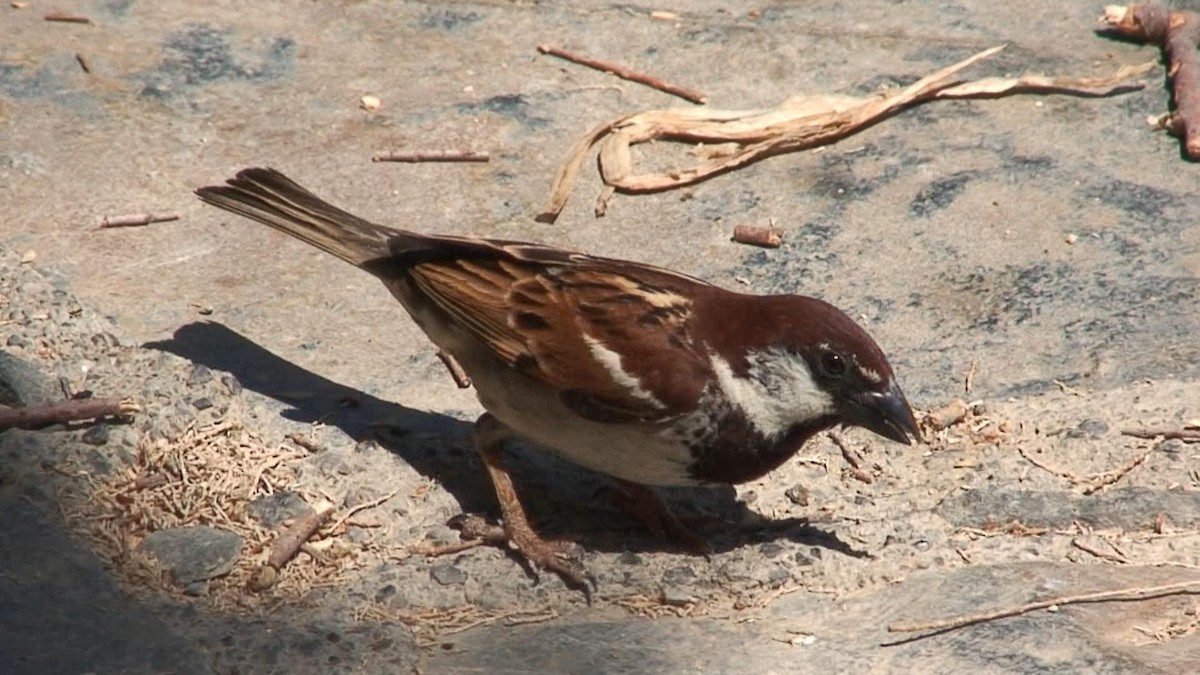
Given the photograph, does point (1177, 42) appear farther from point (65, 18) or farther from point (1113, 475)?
point (65, 18)

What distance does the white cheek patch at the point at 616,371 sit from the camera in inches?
173

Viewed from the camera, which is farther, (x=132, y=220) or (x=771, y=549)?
(x=132, y=220)

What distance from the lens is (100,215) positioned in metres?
6.07

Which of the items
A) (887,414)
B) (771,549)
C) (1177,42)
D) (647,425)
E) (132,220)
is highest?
(1177,42)

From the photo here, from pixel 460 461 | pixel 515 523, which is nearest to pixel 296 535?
pixel 515 523

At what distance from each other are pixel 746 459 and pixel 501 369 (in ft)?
2.56

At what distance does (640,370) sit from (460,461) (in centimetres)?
93

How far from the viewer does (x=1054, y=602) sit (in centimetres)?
416

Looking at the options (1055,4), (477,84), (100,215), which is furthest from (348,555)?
(1055,4)

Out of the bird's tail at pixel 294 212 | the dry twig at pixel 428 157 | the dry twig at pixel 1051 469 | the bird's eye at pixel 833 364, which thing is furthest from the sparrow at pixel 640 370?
the dry twig at pixel 428 157

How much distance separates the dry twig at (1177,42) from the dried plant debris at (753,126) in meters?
0.17

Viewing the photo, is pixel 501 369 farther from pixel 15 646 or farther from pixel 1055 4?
pixel 1055 4

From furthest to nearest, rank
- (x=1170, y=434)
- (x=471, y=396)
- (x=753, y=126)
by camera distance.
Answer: (x=753, y=126) < (x=471, y=396) < (x=1170, y=434)

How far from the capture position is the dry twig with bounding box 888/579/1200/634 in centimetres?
412
